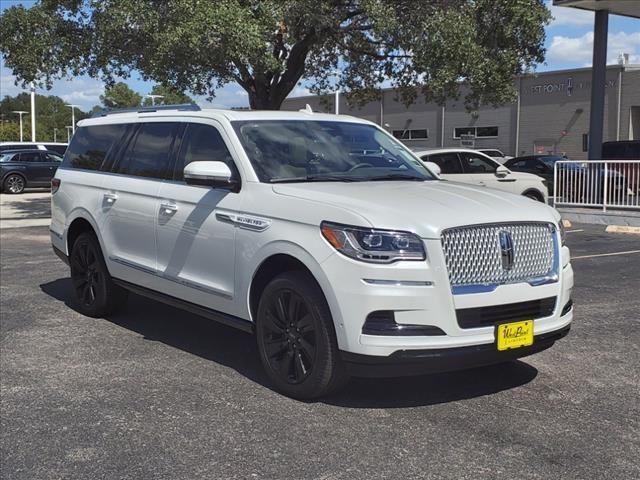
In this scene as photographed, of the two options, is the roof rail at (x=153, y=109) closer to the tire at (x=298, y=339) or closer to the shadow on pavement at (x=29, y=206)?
the tire at (x=298, y=339)

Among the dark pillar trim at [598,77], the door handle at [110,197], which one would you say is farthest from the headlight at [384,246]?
the dark pillar trim at [598,77]

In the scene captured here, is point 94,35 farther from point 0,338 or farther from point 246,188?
point 246,188

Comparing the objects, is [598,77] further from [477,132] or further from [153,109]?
[477,132]

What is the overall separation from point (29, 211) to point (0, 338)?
1498cm

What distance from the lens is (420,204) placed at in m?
4.36

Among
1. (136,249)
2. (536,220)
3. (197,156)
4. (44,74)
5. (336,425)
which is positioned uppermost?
(44,74)

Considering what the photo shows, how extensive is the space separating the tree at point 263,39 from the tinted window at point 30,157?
1050 cm

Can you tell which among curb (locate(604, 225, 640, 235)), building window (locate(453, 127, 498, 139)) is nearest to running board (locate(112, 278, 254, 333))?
curb (locate(604, 225, 640, 235))

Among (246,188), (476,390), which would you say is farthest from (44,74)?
(476,390)

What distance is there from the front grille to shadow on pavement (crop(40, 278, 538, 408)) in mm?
669

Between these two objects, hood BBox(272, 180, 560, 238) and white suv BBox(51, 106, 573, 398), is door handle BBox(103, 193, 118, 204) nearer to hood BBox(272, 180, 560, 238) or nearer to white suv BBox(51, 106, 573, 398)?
white suv BBox(51, 106, 573, 398)

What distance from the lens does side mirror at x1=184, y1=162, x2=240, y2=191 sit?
4887 mm

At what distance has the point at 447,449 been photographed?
3791 mm

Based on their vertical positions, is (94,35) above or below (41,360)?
above
